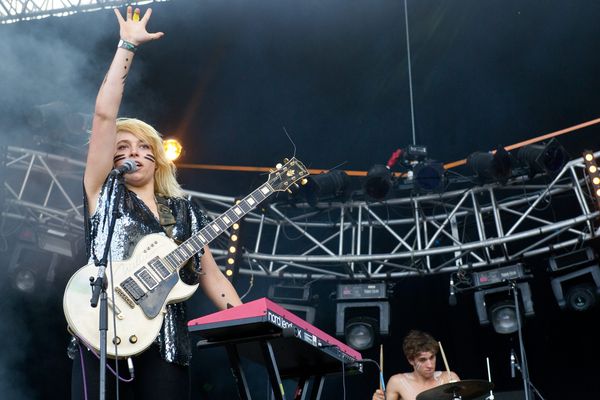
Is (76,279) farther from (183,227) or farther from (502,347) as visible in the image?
(502,347)

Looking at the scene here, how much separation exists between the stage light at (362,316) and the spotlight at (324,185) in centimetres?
93

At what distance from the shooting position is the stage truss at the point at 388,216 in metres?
6.99

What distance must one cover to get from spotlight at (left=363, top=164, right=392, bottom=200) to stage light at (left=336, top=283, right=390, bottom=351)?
888 millimetres

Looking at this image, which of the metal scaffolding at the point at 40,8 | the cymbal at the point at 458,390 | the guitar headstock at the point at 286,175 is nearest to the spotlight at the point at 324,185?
the metal scaffolding at the point at 40,8

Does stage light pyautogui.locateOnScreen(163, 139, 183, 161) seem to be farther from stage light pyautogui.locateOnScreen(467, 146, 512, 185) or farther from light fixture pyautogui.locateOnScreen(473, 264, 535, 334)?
light fixture pyautogui.locateOnScreen(473, 264, 535, 334)

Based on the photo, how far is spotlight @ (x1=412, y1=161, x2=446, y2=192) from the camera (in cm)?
705

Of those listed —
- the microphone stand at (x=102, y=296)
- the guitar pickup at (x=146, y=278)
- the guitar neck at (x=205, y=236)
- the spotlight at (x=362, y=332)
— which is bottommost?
the microphone stand at (x=102, y=296)

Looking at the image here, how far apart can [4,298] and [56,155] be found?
5.67 ft

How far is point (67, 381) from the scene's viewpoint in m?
7.98

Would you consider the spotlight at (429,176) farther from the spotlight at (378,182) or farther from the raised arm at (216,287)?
the raised arm at (216,287)

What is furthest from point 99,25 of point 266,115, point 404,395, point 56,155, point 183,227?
point 183,227

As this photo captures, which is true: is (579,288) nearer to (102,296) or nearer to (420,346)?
(420,346)

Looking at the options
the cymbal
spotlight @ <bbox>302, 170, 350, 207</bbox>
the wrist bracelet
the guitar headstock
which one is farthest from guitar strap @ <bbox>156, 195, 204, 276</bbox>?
spotlight @ <bbox>302, 170, 350, 207</bbox>

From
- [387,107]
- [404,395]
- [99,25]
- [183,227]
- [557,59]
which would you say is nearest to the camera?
[183,227]
